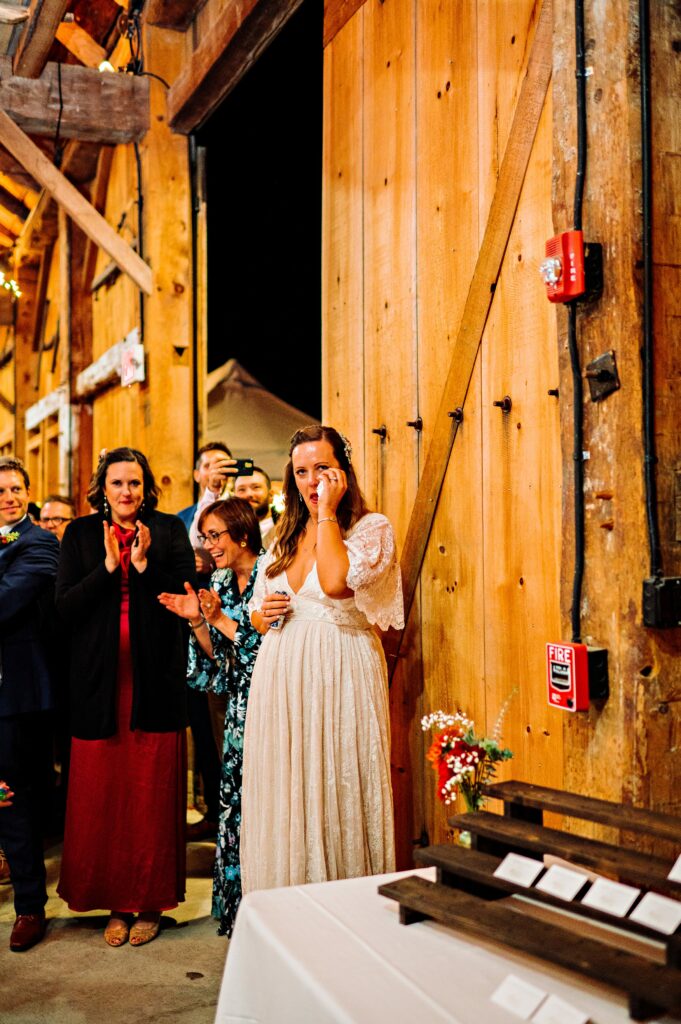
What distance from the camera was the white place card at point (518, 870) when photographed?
151 cm

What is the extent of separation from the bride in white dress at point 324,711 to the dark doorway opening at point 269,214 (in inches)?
127

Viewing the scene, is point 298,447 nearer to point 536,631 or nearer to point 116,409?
point 536,631

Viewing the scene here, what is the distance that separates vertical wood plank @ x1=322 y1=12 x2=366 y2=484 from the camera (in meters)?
3.78

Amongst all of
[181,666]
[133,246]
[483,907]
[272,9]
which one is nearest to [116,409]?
[133,246]

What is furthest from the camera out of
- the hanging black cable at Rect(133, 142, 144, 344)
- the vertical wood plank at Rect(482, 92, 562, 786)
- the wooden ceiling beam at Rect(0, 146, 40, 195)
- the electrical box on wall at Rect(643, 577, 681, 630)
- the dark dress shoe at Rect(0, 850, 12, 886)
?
the wooden ceiling beam at Rect(0, 146, 40, 195)

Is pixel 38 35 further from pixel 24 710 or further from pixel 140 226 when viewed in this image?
pixel 24 710

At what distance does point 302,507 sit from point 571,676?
1223mm

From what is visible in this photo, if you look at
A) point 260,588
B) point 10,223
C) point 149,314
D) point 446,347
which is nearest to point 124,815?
point 260,588

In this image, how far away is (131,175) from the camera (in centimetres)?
655

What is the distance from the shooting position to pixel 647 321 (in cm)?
202

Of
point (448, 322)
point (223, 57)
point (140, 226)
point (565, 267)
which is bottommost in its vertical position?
point (565, 267)

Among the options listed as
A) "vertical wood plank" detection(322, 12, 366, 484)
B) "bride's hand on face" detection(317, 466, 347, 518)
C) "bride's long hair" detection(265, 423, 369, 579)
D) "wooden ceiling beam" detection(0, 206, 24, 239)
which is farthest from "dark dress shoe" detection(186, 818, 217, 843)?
"wooden ceiling beam" detection(0, 206, 24, 239)

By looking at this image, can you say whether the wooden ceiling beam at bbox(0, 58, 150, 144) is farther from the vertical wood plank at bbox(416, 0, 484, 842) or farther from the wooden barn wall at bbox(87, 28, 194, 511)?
the vertical wood plank at bbox(416, 0, 484, 842)

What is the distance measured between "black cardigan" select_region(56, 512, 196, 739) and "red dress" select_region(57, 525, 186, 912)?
0.18 ft
